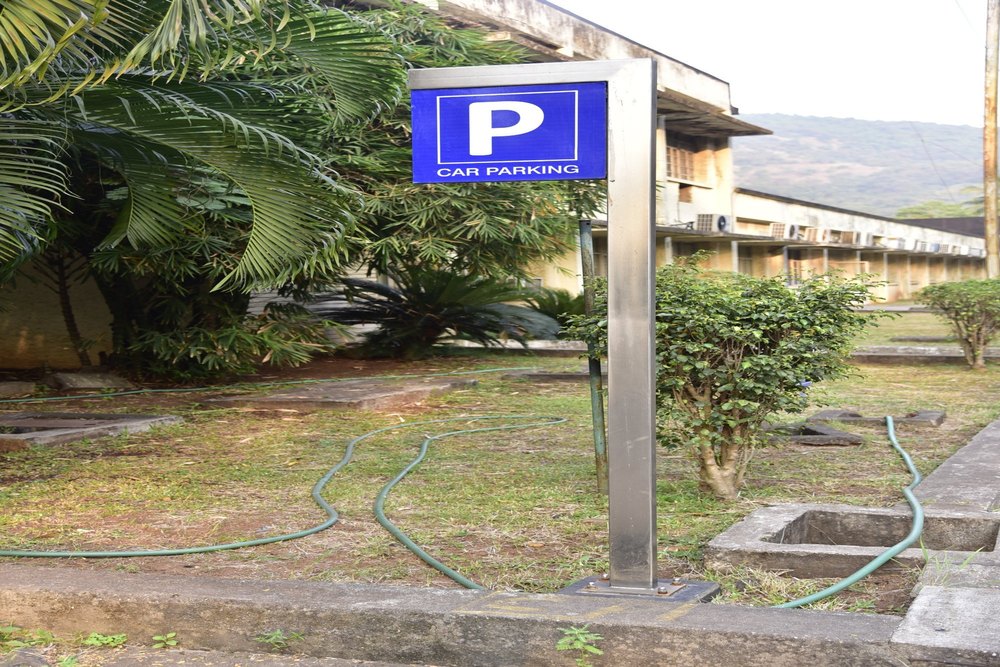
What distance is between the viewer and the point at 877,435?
805cm

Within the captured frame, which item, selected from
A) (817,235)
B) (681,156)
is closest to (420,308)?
(681,156)

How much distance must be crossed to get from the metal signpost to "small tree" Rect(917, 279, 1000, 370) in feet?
34.1

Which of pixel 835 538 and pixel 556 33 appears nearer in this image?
pixel 835 538

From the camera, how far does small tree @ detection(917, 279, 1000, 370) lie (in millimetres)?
13078

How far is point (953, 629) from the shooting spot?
10.5 feet

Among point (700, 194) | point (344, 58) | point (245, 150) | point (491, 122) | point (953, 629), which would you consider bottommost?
point (953, 629)

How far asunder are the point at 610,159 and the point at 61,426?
241 inches

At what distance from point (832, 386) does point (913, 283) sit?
43.5 m

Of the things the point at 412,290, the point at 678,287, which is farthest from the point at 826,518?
the point at 412,290

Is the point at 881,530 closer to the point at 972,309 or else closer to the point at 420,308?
the point at 972,309

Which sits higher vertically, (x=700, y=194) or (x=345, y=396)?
(x=700, y=194)

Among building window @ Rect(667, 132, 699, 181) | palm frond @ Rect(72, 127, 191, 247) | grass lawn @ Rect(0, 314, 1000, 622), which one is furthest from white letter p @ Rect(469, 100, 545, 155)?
building window @ Rect(667, 132, 699, 181)

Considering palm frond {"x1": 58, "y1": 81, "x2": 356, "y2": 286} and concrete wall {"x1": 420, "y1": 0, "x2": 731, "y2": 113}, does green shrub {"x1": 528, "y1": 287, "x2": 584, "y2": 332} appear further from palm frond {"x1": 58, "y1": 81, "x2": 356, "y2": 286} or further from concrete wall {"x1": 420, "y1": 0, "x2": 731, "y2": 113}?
palm frond {"x1": 58, "y1": 81, "x2": 356, "y2": 286}

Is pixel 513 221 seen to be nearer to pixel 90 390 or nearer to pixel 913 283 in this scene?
pixel 90 390
